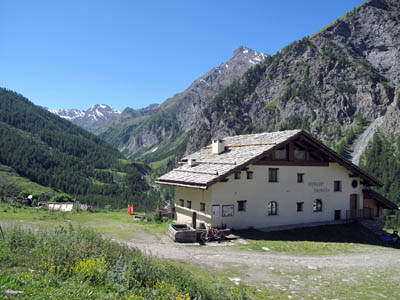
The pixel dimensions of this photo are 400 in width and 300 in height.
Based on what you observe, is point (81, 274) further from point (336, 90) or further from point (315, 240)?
point (336, 90)

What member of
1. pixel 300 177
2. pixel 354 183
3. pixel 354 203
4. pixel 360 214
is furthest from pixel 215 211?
pixel 360 214

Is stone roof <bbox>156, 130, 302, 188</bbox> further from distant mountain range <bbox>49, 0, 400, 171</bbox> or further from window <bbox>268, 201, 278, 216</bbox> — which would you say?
distant mountain range <bbox>49, 0, 400, 171</bbox>

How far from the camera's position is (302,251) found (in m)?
17.9

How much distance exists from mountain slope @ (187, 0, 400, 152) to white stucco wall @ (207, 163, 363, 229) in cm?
12954

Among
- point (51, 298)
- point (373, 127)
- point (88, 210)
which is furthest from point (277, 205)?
point (373, 127)

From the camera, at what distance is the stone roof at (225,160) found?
21.0 m

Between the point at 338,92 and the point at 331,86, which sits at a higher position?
the point at 331,86

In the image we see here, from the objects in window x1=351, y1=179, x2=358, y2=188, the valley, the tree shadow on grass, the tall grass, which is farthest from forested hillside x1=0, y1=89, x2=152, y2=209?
the tall grass

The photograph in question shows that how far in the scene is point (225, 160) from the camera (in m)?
23.7

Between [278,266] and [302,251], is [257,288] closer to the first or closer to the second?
[278,266]

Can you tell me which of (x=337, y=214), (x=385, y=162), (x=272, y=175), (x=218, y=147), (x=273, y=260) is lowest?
(x=273, y=260)

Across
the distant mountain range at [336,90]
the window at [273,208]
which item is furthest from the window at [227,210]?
the distant mountain range at [336,90]

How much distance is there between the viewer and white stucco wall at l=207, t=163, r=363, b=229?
21656mm

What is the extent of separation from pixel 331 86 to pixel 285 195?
166643mm
